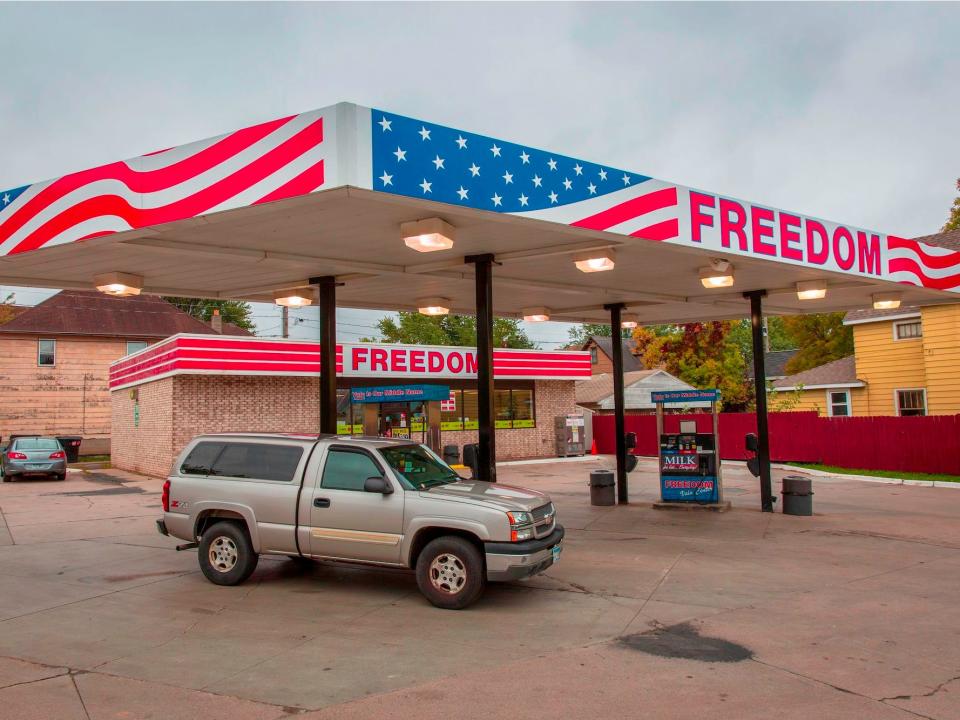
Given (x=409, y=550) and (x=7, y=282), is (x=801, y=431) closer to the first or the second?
(x=409, y=550)

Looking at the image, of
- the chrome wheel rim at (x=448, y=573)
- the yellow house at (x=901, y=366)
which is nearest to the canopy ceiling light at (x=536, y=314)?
the chrome wheel rim at (x=448, y=573)

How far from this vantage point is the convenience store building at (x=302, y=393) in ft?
78.9

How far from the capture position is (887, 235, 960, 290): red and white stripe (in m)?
13.1

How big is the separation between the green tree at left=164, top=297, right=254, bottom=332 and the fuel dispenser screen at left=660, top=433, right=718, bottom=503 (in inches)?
2378

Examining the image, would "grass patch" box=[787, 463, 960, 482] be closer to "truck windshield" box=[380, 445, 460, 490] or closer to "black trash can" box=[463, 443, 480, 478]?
"black trash can" box=[463, 443, 480, 478]

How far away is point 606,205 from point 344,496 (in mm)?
4609

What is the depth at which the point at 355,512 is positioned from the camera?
28.4ft

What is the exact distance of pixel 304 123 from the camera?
7.42m

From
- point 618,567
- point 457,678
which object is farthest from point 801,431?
point 457,678

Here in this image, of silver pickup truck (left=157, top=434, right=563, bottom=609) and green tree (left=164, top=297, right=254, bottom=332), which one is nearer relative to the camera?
silver pickup truck (left=157, top=434, right=563, bottom=609)

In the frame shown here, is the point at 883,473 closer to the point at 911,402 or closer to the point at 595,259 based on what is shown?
the point at 911,402

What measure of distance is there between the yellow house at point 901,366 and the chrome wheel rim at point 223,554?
2357 centimetres

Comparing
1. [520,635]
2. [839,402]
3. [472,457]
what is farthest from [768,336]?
[520,635]

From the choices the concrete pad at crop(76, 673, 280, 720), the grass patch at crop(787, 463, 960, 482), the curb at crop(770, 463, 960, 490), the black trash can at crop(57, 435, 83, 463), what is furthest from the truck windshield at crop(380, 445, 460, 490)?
the black trash can at crop(57, 435, 83, 463)
